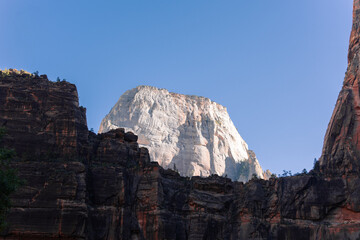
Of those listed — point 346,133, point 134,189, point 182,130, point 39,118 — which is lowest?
point 134,189

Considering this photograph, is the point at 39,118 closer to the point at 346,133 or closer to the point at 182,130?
the point at 346,133

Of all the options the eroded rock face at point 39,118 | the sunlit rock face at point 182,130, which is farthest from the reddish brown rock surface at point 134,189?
the sunlit rock face at point 182,130

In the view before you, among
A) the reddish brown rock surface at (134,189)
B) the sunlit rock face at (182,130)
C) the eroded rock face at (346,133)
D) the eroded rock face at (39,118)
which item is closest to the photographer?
the reddish brown rock surface at (134,189)

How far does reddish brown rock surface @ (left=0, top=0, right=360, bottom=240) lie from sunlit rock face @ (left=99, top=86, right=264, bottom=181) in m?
54.6

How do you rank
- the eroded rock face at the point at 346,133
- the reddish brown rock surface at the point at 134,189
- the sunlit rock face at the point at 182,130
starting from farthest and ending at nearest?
1. the sunlit rock face at the point at 182,130
2. the eroded rock face at the point at 346,133
3. the reddish brown rock surface at the point at 134,189

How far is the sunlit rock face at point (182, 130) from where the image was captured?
129 m

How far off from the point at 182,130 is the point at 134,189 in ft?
238

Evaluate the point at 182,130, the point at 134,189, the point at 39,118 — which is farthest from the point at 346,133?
the point at 182,130

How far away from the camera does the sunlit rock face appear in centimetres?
12900

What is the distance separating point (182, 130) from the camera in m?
137

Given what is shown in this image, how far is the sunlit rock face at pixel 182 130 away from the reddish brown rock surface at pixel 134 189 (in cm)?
5465

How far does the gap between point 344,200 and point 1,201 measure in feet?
166

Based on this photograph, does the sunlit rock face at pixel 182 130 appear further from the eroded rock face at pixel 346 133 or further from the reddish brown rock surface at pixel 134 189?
the reddish brown rock surface at pixel 134 189

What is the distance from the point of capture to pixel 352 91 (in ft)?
254
